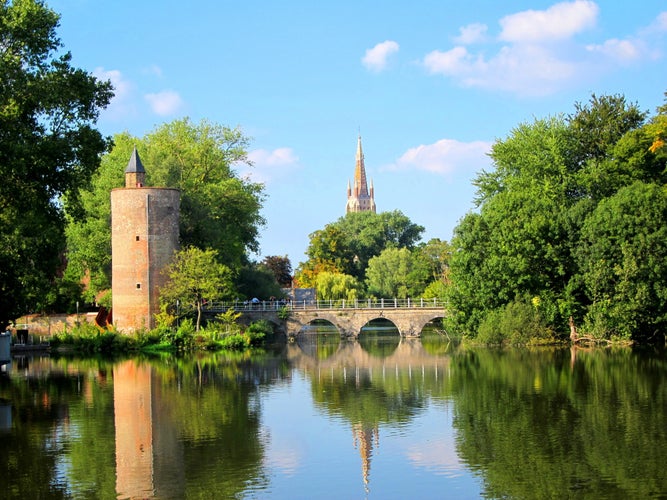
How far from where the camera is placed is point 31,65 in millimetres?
24969

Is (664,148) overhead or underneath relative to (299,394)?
overhead

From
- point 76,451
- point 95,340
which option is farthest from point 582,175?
point 76,451

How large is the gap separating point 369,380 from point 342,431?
→ 924 centimetres

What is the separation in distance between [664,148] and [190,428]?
2793cm

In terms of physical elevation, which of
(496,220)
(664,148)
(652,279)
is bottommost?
(652,279)

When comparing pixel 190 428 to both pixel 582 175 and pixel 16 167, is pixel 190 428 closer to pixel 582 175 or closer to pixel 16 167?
pixel 16 167

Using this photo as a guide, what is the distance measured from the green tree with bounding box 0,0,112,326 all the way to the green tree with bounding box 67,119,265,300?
1721cm

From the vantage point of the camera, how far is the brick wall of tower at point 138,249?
41.5 meters

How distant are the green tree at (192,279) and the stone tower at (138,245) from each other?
1.91 ft

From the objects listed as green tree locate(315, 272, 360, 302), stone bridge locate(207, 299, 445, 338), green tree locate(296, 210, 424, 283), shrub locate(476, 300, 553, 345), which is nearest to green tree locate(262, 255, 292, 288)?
green tree locate(296, 210, 424, 283)

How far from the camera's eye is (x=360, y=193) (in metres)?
147

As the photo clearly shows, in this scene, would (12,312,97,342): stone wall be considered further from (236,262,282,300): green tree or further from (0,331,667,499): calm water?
(0,331,667,499): calm water

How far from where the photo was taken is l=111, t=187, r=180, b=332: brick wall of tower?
41531 mm

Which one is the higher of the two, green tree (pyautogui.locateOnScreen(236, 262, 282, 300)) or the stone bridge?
green tree (pyautogui.locateOnScreen(236, 262, 282, 300))
